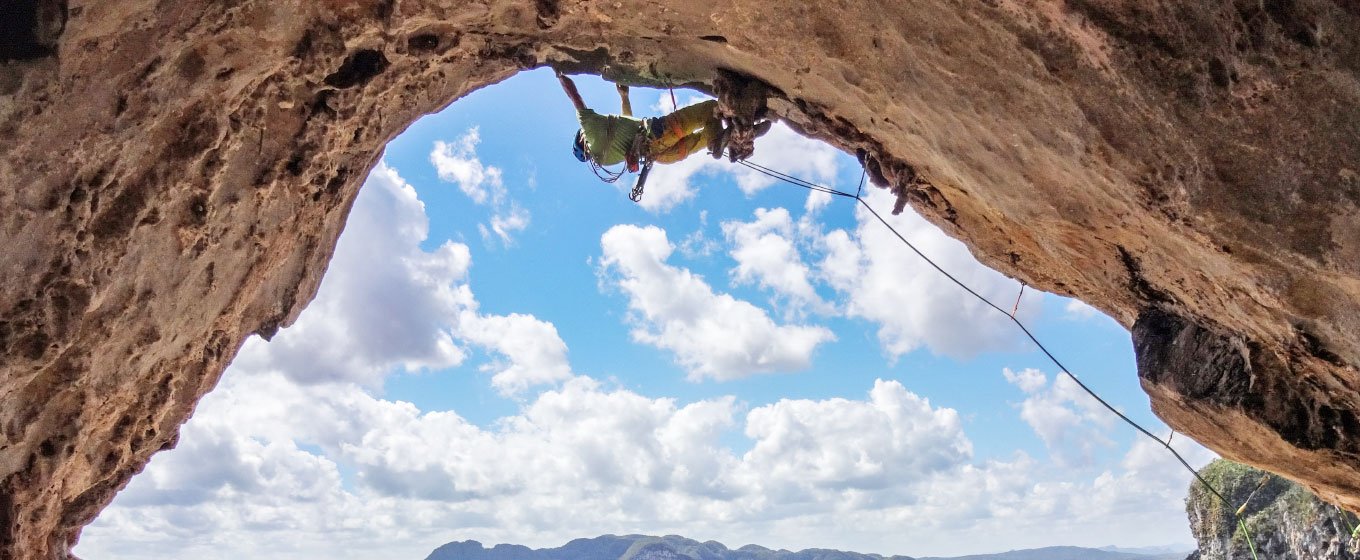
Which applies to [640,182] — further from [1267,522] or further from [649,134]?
[1267,522]

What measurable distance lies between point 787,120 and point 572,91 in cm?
292

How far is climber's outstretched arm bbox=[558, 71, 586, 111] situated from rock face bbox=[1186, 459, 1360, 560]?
107ft

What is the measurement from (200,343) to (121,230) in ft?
9.11

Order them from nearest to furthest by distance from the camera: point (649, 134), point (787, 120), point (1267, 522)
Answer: point (787, 120)
point (649, 134)
point (1267, 522)

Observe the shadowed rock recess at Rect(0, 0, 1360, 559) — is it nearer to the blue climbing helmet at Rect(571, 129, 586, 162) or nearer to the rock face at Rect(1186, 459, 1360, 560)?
the blue climbing helmet at Rect(571, 129, 586, 162)

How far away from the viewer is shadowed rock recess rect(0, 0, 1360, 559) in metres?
4.55

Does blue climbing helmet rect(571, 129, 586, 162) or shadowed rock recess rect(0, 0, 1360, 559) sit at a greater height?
blue climbing helmet rect(571, 129, 586, 162)

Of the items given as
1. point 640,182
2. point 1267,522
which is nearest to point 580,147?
point 640,182

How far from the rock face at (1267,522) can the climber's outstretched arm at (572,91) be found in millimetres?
32514

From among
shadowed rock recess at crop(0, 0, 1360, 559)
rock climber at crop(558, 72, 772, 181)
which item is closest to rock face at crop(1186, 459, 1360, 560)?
shadowed rock recess at crop(0, 0, 1360, 559)

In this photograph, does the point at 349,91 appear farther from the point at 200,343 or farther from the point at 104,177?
the point at 200,343

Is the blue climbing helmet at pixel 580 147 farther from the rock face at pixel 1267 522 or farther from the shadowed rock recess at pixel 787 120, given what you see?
Answer: the rock face at pixel 1267 522

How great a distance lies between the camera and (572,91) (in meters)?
9.75

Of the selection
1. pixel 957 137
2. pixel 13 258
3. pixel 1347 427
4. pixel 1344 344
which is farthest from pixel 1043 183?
pixel 13 258
